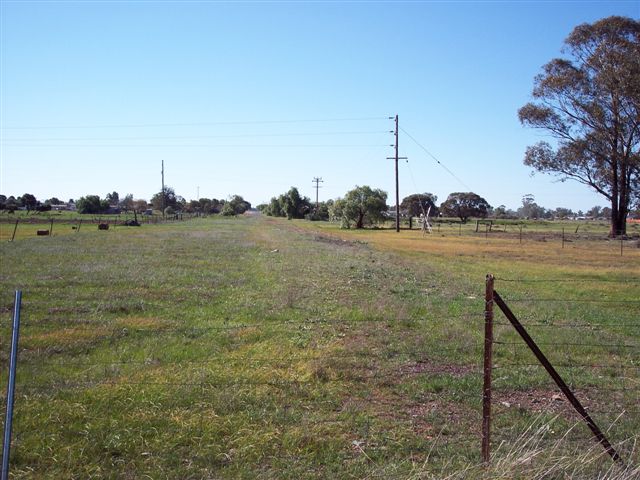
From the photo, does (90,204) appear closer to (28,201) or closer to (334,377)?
(28,201)

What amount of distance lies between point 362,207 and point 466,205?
275 ft

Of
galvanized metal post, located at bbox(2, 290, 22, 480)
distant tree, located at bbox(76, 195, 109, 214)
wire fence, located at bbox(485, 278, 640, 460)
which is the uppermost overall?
distant tree, located at bbox(76, 195, 109, 214)

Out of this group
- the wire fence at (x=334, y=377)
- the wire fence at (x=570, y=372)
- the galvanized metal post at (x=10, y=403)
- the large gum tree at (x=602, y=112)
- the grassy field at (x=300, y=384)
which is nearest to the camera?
the galvanized metal post at (x=10, y=403)

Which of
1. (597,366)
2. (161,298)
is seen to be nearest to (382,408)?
(597,366)

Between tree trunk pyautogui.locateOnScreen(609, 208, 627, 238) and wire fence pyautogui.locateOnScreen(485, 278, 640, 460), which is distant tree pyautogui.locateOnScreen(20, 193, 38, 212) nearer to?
tree trunk pyautogui.locateOnScreen(609, 208, 627, 238)

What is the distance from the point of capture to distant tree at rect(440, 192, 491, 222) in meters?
163

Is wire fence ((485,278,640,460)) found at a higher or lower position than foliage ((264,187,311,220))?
lower

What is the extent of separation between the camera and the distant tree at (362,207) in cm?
8944

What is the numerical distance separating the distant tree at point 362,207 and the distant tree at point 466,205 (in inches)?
3053

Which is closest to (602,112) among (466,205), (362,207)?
(362,207)

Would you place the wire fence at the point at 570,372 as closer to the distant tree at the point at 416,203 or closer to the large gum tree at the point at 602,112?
the large gum tree at the point at 602,112

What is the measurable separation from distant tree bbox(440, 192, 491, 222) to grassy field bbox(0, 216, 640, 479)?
15281 centimetres

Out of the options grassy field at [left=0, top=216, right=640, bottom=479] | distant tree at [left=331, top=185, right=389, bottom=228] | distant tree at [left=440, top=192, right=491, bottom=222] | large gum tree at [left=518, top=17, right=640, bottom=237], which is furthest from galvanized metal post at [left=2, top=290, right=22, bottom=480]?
distant tree at [left=440, top=192, right=491, bottom=222]

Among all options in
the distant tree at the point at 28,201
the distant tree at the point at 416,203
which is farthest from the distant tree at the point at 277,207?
the distant tree at the point at 28,201
